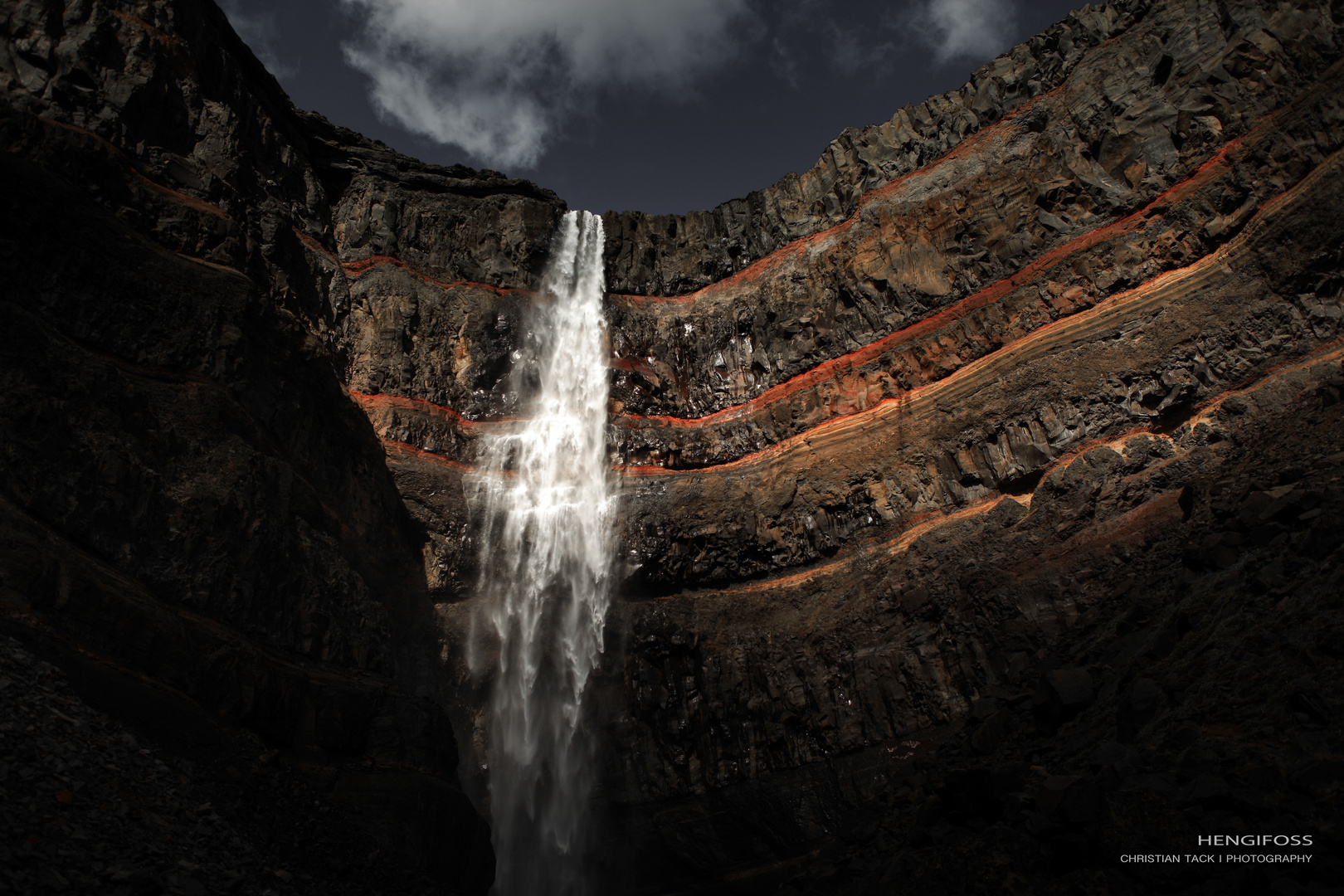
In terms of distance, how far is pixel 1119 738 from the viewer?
9.30 meters

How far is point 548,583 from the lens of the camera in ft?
78.3

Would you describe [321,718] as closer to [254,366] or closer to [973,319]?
[254,366]

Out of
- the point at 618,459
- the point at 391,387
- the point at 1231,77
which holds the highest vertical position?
the point at 1231,77

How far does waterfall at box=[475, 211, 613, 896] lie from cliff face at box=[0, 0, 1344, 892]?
930mm

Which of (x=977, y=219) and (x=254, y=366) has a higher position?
(x=977, y=219)

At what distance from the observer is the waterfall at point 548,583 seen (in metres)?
20.2

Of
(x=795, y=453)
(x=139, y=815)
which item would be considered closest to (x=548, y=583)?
(x=795, y=453)

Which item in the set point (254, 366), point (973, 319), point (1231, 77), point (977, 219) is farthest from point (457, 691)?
point (1231, 77)

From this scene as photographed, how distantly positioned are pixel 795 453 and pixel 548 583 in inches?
368

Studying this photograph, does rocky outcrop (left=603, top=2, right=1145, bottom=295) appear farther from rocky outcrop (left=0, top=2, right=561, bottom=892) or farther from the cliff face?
rocky outcrop (left=0, top=2, right=561, bottom=892)

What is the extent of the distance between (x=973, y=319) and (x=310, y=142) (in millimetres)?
27240

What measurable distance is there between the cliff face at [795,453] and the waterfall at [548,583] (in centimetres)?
93

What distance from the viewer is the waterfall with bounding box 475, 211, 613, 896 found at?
20.2 m

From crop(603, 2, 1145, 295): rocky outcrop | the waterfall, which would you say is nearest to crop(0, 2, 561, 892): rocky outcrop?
the waterfall
